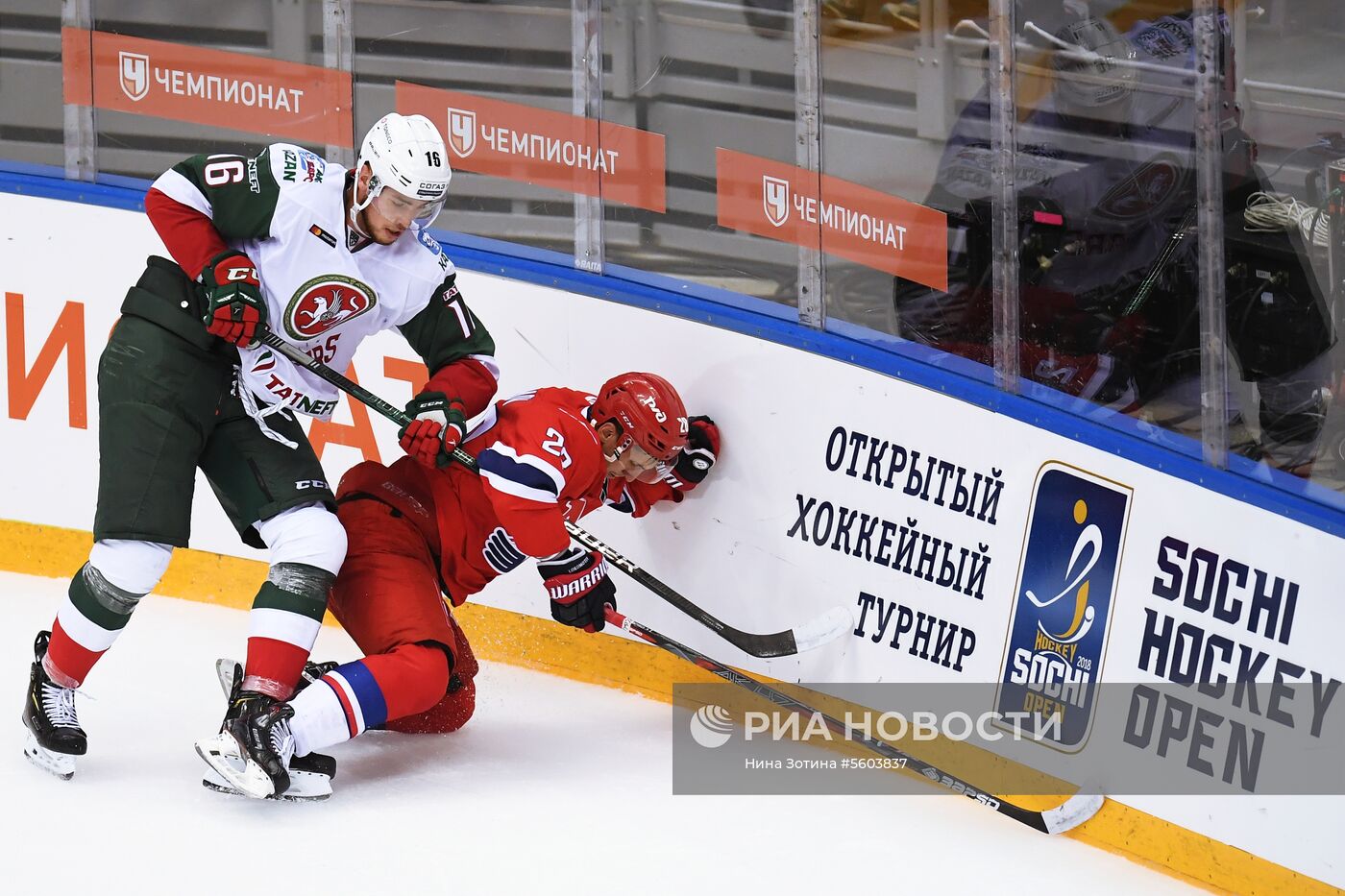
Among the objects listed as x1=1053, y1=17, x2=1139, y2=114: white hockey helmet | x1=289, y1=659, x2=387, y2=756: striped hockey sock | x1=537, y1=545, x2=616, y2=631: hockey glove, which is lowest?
x1=289, y1=659, x2=387, y2=756: striped hockey sock

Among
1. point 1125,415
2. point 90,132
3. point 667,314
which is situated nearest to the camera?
point 1125,415

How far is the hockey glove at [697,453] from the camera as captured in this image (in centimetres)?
404

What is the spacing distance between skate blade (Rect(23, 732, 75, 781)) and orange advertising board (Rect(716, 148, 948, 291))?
2.04m

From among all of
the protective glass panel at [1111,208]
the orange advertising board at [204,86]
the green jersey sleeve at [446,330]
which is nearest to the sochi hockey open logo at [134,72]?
the orange advertising board at [204,86]

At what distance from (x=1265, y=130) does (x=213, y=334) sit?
220 cm

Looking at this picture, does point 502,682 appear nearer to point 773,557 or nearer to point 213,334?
point 773,557

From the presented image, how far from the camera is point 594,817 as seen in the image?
343 centimetres

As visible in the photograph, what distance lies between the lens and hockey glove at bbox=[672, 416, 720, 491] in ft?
13.3

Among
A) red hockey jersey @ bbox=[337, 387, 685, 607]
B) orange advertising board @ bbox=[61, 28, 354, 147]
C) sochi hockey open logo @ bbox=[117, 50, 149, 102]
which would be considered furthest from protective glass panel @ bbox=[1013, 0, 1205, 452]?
sochi hockey open logo @ bbox=[117, 50, 149, 102]

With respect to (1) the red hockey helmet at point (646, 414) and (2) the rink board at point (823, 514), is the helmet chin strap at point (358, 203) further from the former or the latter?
(2) the rink board at point (823, 514)

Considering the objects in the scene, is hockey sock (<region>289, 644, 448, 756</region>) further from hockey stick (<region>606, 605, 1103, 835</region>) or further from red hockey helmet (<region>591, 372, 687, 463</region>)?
red hockey helmet (<region>591, 372, 687, 463</region>)

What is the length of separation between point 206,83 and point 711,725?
248 cm

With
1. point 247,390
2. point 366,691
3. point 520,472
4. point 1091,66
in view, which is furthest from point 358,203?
point 1091,66

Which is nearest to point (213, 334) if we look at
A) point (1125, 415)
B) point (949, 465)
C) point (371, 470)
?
point (371, 470)
